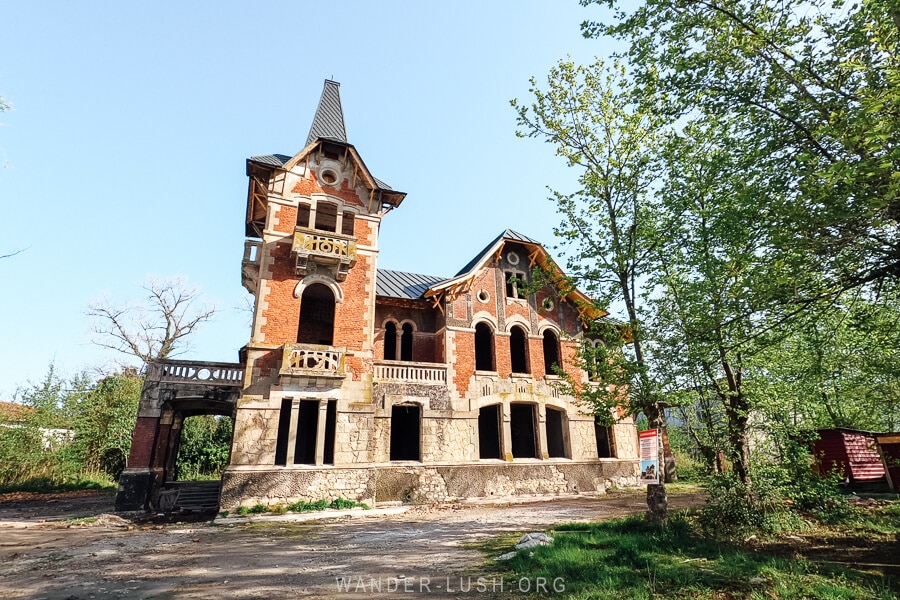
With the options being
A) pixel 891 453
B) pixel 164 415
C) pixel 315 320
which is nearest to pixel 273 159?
pixel 315 320

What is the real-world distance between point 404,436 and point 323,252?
9.67 meters

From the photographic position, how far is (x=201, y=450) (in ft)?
84.3

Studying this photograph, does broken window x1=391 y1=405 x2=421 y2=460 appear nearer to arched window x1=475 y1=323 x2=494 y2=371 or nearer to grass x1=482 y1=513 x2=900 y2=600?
arched window x1=475 y1=323 x2=494 y2=371

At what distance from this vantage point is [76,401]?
22.7 metres

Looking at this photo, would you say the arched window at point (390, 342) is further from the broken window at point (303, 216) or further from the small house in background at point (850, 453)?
the small house in background at point (850, 453)

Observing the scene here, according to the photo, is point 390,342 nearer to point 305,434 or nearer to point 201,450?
point 305,434

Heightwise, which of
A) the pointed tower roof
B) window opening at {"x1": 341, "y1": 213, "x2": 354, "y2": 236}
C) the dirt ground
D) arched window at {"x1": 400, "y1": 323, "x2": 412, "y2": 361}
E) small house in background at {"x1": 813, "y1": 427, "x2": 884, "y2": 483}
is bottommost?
the dirt ground

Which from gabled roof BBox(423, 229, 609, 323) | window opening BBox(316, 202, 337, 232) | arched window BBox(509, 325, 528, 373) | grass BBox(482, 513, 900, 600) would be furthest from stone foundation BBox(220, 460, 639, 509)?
window opening BBox(316, 202, 337, 232)

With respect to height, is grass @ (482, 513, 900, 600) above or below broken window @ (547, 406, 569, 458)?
below

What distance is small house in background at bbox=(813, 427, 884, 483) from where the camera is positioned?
680 inches

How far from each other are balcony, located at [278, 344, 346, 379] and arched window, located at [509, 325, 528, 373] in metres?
8.53

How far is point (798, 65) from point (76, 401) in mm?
31401

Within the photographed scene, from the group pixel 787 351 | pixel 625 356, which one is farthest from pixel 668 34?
pixel 787 351

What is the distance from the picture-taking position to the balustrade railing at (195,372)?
15609mm
